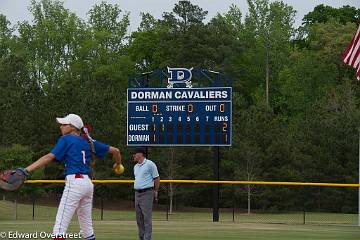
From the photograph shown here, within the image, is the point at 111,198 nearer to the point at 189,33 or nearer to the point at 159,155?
the point at 159,155

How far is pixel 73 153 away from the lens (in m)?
10.9

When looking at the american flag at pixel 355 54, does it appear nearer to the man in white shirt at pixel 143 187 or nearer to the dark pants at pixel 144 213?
the man in white shirt at pixel 143 187

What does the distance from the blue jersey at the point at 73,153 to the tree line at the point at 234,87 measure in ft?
70.6

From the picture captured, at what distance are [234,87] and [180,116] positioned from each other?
139 feet

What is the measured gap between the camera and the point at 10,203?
34.5 metres

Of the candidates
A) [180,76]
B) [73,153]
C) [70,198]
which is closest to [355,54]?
[73,153]

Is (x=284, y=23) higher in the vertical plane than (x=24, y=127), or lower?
higher

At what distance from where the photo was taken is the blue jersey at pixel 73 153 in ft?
35.6

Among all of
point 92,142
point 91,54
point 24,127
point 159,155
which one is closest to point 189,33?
point 91,54

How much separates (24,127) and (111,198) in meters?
11.4

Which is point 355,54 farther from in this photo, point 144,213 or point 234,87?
point 234,87

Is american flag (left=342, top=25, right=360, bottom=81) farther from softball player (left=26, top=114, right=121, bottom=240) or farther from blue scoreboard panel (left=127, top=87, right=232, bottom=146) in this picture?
→ blue scoreboard panel (left=127, top=87, right=232, bottom=146)

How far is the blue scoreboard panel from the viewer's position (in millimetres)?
27484

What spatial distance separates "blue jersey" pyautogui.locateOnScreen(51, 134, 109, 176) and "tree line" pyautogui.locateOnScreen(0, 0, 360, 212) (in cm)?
2152
